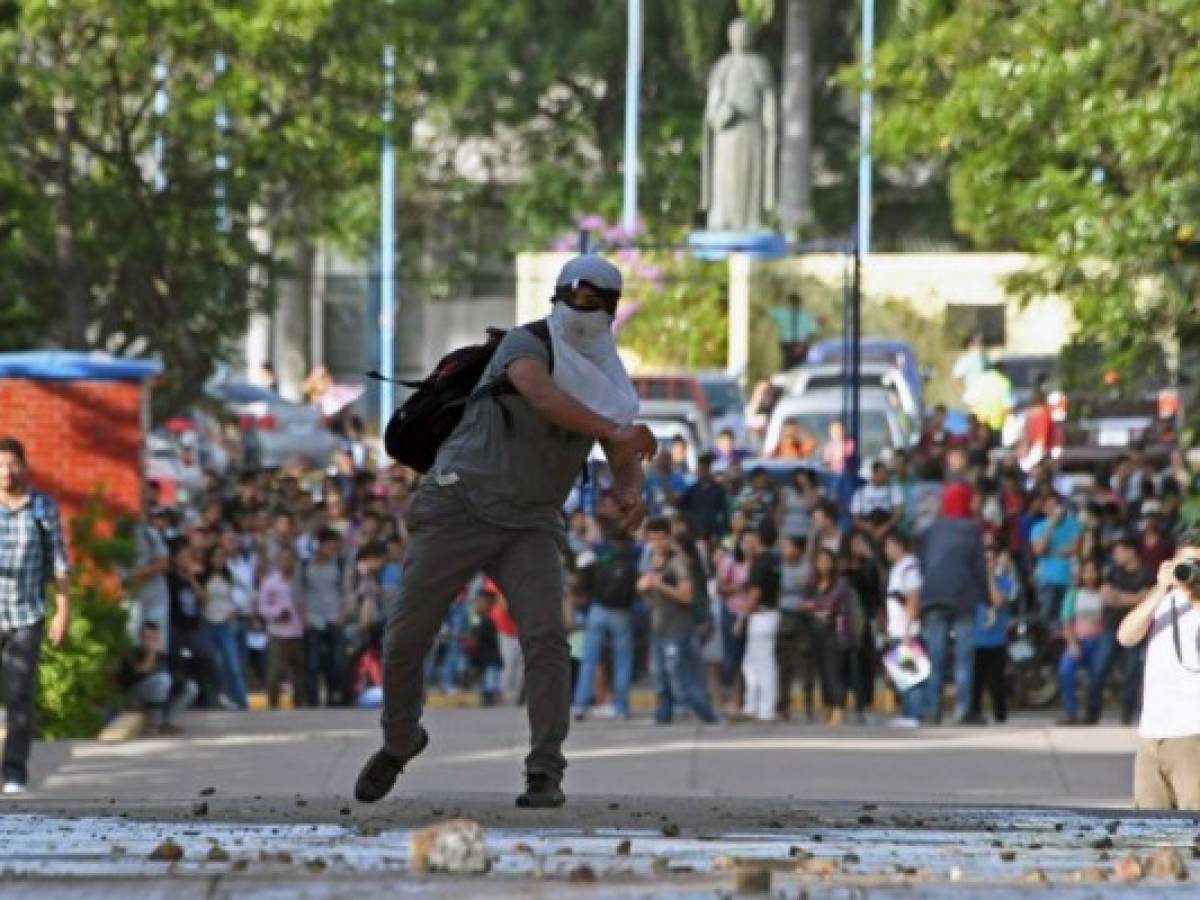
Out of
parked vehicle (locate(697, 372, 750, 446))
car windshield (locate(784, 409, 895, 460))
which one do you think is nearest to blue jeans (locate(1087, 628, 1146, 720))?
car windshield (locate(784, 409, 895, 460))

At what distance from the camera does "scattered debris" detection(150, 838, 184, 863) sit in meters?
8.32

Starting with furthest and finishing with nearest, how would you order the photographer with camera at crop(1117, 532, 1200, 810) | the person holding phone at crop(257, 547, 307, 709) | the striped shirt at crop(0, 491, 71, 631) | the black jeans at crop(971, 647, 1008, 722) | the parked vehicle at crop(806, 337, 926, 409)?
the parked vehicle at crop(806, 337, 926, 409), the person holding phone at crop(257, 547, 307, 709), the black jeans at crop(971, 647, 1008, 722), the striped shirt at crop(0, 491, 71, 631), the photographer with camera at crop(1117, 532, 1200, 810)

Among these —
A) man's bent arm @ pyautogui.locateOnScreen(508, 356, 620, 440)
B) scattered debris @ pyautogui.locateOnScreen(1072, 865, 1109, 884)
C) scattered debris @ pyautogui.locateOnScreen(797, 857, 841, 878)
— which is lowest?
scattered debris @ pyautogui.locateOnScreen(797, 857, 841, 878)

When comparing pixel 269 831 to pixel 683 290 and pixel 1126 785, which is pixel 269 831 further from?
pixel 683 290

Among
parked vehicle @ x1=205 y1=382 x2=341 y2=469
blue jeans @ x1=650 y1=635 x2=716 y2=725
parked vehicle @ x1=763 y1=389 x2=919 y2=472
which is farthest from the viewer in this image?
parked vehicle @ x1=205 y1=382 x2=341 y2=469

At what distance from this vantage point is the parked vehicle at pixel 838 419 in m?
34.1

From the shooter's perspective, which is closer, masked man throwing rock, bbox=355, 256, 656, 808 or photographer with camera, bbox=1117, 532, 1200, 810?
masked man throwing rock, bbox=355, 256, 656, 808

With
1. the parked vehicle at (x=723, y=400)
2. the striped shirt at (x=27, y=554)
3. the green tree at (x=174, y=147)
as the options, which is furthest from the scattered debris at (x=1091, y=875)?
the parked vehicle at (x=723, y=400)

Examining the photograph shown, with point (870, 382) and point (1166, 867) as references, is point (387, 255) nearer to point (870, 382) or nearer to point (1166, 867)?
point (870, 382)

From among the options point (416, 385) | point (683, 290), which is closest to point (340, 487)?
point (683, 290)

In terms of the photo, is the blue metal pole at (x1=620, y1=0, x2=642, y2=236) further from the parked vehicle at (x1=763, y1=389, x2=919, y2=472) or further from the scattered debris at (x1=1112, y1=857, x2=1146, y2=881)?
the scattered debris at (x1=1112, y1=857, x2=1146, y2=881)

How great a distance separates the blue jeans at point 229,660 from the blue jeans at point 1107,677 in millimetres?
5362

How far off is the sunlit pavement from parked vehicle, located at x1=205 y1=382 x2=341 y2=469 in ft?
70.0

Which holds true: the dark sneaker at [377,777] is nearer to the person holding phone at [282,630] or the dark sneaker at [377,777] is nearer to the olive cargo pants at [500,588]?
the olive cargo pants at [500,588]
